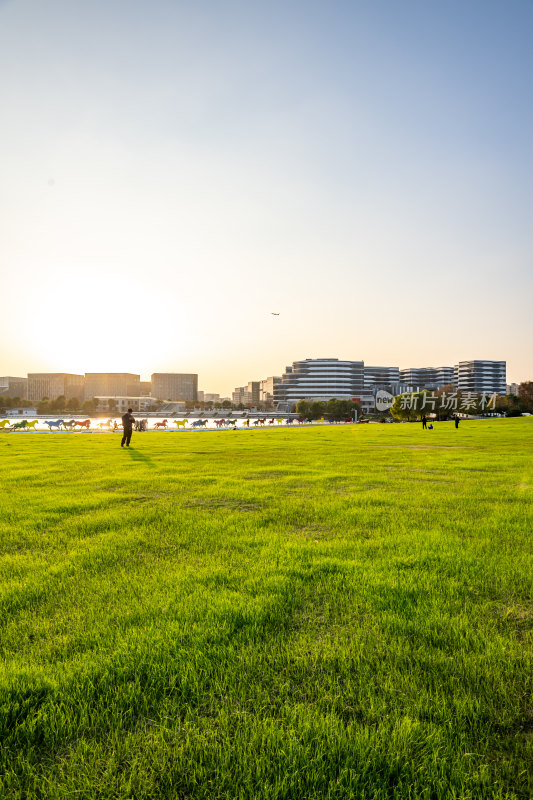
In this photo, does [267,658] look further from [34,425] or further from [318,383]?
[318,383]

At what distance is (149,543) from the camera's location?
230 inches

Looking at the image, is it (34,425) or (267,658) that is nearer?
(267,658)

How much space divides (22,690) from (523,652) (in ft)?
11.9

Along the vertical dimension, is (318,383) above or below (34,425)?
above

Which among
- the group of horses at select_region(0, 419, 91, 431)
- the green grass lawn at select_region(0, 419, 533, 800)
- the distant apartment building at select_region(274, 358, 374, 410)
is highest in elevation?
the distant apartment building at select_region(274, 358, 374, 410)

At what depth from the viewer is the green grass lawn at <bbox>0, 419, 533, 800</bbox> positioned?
85.4 inches

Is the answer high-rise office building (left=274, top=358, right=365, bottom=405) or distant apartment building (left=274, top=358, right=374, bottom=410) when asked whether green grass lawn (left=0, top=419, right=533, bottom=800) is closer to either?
distant apartment building (left=274, top=358, right=374, bottom=410)

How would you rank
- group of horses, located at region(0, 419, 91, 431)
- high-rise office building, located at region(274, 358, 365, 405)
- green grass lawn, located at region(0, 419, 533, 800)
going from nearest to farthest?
green grass lawn, located at region(0, 419, 533, 800) < group of horses, located at region(0, 419, 91, 431) < high-rise office building, located at region(274, 358, 365, 405)

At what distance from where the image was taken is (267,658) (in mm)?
3098

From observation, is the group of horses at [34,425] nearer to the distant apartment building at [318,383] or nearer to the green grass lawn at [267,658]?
the green grass lawn at [267,658]

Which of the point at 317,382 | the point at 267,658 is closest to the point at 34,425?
the point at 267,658

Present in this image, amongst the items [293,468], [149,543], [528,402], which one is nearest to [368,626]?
[149,543]

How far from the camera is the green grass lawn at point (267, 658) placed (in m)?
2.17

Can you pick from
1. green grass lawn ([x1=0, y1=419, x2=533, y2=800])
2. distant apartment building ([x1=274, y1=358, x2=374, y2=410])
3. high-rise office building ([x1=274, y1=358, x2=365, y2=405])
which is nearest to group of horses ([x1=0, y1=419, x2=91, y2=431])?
green grass lawn ([x1=0, y1=419, x2=533, y2=800])
